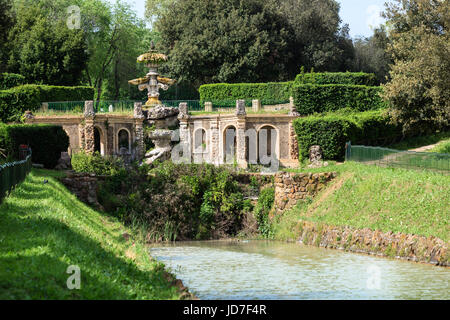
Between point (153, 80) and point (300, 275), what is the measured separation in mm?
29689

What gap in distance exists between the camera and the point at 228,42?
2282 inches

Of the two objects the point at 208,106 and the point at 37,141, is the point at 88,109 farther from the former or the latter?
the point at 37,141

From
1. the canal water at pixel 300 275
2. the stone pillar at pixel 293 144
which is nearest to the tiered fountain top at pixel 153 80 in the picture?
the stone pillar at pixel 293 144

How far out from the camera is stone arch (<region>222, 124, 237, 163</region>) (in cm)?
4432

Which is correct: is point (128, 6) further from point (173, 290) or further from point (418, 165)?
point (173, 290)

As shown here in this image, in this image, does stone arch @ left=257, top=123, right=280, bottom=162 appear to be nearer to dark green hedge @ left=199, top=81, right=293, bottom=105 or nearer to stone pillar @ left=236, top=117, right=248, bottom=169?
stone pillar @ left=236, top=117, right=248, bottom=169

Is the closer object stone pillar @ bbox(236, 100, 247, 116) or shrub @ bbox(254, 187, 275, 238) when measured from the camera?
shrub @ bbox(254, 187, 275, 238)

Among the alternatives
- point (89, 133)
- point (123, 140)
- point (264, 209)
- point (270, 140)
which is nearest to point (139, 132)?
point (123, 140)

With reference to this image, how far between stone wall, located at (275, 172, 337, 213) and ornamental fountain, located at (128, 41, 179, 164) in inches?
400

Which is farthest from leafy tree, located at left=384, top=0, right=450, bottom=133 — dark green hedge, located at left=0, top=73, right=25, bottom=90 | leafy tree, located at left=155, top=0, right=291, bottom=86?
dark green hedge, located at left=0, top=73, right=25, bottom=90

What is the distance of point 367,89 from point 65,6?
35693 millimetres

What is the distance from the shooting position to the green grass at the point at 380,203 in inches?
953

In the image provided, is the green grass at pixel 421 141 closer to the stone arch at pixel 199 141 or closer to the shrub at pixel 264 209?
the shrub at pixel 264 209
